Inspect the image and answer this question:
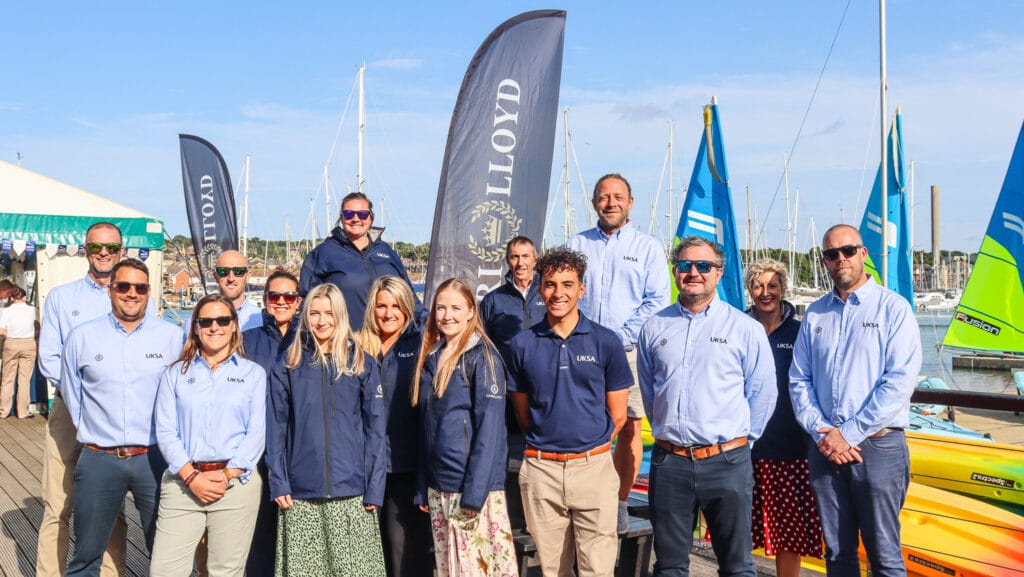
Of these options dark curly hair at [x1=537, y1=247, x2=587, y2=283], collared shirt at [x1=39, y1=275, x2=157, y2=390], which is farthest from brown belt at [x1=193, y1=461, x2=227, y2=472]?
dark curly hair at [x1=537, y1=247, x2=587, y2=283]

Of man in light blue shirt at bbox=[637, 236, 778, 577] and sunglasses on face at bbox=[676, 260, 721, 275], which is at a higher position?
sunglasses on face at bbox=[676, 260, 721, 275]

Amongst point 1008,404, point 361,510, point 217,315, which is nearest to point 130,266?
point 217,315

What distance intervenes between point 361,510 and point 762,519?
6.63 feet

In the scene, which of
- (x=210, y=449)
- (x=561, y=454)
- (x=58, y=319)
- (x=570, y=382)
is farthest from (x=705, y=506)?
(x=58, y=319)

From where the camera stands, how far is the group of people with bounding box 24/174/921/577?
10.8 ft

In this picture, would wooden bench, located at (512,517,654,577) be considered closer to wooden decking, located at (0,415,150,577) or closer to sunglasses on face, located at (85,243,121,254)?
wooden decking, located at (0,415,150,577)

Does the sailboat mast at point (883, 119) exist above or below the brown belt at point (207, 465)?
above

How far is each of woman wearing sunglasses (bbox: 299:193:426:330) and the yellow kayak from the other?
16.5 feet

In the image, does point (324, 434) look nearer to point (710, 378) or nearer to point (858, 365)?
point (710, 378)

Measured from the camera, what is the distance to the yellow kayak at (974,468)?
6469mm

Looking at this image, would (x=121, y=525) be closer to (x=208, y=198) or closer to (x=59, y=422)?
(x=59, y=422)

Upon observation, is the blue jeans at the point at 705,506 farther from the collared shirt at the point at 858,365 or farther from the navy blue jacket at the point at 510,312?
the navy blue jacket at the point at 510,312

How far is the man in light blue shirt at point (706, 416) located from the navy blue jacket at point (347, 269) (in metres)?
1.46

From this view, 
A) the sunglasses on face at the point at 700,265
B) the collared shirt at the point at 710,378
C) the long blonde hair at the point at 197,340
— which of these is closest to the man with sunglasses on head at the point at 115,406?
the long blonde hair at the point at 197,340
